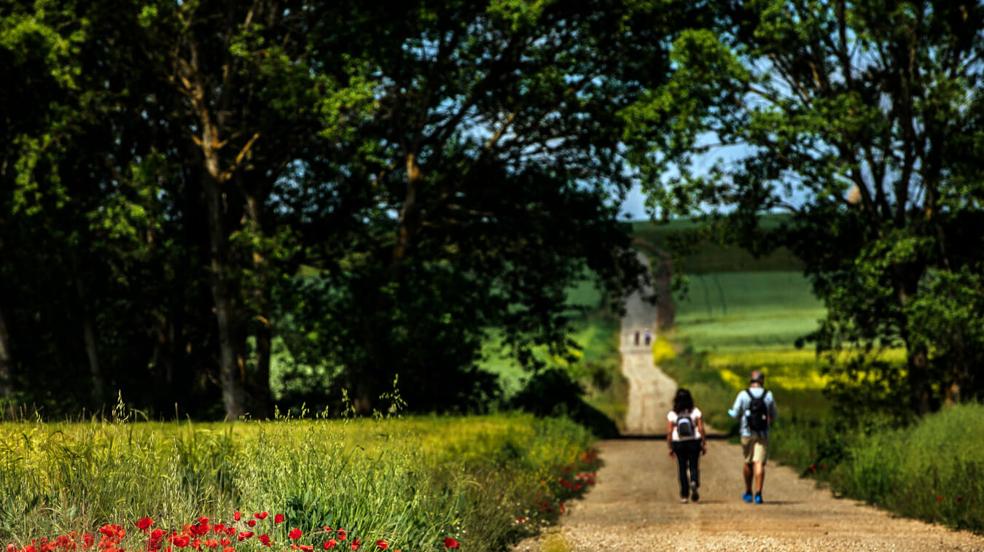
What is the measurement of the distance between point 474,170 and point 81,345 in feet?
38.9

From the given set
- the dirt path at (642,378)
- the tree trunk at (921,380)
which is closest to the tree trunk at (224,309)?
the dirt path at (642,378)

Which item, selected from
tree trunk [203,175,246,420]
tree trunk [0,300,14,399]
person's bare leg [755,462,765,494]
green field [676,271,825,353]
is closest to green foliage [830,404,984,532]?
person's bare leg [755,462,765,494]

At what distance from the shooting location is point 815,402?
5694 centimetres

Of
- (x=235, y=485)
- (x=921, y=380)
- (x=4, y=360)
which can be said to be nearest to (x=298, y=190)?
(x=4, y=360)

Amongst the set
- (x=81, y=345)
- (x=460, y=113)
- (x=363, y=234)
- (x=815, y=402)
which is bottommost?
(x=815, y=402)

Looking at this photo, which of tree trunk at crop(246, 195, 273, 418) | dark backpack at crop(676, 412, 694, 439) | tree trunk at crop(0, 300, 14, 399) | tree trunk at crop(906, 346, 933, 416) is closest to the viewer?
dark backpack at crop(676, 412, 694, 439)

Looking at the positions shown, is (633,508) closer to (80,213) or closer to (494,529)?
(494,529)

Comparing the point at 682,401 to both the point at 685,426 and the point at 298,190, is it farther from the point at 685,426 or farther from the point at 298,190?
the point at 298,190

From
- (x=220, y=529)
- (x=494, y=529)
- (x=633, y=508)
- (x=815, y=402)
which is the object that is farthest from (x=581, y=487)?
(x=815, y=402)

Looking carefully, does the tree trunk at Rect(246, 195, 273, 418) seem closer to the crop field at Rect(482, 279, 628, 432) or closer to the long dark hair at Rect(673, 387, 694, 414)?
the crop field at Rect(482, 279, 628, 432)

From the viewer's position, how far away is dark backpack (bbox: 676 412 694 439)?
22.4 m

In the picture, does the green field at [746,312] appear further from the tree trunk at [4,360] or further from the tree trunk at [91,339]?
the tree trunk at [4,360]

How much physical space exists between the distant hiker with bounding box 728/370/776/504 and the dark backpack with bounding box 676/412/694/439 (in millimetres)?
629

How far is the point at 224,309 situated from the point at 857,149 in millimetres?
14747
